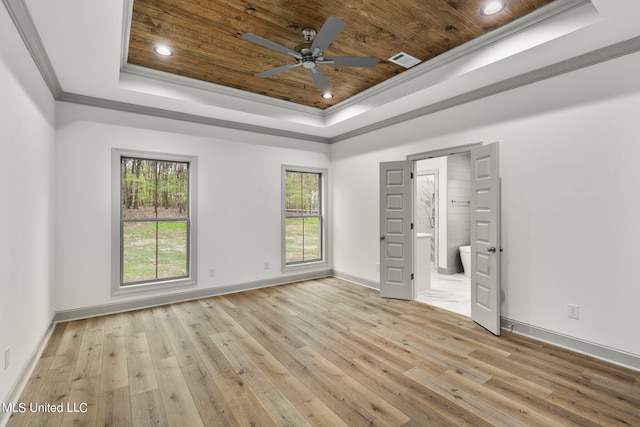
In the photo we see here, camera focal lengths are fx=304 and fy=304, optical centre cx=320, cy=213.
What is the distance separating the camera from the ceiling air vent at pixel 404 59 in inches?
131

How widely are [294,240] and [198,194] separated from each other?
195 centimetres

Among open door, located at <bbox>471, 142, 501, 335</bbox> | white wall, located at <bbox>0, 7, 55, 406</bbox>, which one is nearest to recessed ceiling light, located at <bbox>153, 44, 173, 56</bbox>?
white wall, located at <bbox>0, 7, 55, 406</bbox>

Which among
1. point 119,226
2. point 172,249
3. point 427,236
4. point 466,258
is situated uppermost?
point 119,226

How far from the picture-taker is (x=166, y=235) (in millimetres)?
4410

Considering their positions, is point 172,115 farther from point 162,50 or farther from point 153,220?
point 153,220

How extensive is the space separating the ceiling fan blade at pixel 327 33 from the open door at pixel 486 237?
2057 millimetres

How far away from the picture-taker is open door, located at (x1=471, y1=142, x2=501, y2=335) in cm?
324

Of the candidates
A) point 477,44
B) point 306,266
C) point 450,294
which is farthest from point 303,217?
point 477,44

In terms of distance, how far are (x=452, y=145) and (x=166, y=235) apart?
4162 mm

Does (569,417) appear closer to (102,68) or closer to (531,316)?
(531,316)

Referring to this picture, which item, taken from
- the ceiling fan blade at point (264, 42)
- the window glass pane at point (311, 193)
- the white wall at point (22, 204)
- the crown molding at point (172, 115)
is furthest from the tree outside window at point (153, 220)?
the ceiling fan blade at point (264, 42)

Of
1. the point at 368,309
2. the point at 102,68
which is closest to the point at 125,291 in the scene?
the point at 102,68

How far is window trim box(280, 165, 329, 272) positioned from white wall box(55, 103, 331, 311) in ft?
0.28

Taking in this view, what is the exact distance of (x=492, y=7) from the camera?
252 centimetres
